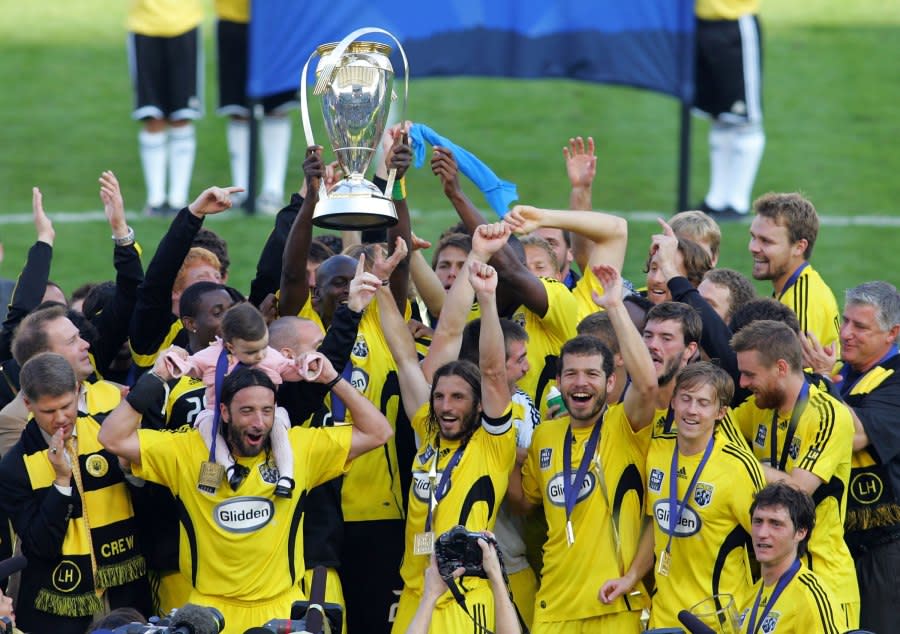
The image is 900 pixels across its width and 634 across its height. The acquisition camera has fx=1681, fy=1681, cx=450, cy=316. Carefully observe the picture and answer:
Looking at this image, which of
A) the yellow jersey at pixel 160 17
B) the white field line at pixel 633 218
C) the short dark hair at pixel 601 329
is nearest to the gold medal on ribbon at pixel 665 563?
the short dark hair at pixel 601 329

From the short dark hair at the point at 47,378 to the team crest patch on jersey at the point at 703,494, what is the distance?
8.02 ft

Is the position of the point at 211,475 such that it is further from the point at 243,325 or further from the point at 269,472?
the point at 243,325

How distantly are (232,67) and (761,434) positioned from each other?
7.43 meters

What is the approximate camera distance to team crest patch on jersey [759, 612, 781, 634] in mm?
6145

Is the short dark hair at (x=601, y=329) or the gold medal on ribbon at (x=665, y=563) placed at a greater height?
the short dark hair at (x=601, y=329)

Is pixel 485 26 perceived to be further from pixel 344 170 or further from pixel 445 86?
pixel 344 170

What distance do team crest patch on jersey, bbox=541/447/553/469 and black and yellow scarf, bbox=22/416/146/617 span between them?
1704 millimetres

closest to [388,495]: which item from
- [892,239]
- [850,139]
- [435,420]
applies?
[435,420]

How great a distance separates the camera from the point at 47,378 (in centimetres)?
649

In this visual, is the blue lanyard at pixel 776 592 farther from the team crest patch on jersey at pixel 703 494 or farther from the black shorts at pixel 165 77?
the black shorts at pixel 165 77

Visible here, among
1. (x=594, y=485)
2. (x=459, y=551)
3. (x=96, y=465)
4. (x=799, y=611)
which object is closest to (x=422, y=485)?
(x=459, y=551)

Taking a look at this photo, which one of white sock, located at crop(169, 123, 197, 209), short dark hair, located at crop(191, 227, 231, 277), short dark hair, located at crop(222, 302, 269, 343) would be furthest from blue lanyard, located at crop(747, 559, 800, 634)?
white sock, located at crop(169, 123, 197, 209)

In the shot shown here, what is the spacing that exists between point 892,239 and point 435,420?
23.4 feet

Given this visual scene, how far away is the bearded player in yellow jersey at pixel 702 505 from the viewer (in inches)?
250
